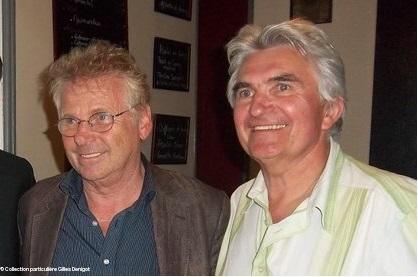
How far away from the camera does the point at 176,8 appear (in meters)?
2.85

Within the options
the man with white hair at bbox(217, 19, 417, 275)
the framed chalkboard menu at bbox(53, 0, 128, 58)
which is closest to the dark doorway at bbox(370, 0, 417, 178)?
the man with white hair at bbox(217, 19, 417, 275)

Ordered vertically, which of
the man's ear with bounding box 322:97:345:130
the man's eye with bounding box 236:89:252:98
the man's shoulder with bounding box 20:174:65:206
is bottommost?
the man's shoulder with bounding box 20:174:65:206

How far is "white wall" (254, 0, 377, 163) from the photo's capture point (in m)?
2.34

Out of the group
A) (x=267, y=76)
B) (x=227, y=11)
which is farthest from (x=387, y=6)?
(x=267, y=76)

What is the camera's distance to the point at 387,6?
2.23 meters

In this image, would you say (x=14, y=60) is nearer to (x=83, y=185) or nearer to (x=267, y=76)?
(x=83, y=185)

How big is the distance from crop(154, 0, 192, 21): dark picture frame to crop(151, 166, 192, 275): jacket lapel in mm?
1434

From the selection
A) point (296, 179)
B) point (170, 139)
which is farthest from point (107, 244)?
point (170, 139)

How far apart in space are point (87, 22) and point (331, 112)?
1.42m

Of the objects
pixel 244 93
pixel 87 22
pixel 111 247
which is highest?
pixel 87 22

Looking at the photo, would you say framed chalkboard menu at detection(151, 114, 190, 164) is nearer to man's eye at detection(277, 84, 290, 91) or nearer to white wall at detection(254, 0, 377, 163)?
white wall at detection(254, 0, 377, 163)

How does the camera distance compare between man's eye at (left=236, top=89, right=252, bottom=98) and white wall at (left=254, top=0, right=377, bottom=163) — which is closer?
man's eye at (left=236, top=89, right=252, bottom=98)

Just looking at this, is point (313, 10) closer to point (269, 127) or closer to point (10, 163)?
point (269, 127)

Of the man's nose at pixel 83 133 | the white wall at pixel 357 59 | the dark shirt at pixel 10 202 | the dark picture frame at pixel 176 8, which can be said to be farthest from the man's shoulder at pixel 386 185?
the dark picture frame at pixel 176 8
